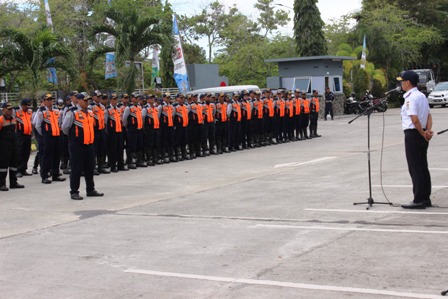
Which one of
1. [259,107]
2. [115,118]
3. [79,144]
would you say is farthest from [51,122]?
[259,107]

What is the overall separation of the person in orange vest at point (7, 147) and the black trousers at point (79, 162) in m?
2.45

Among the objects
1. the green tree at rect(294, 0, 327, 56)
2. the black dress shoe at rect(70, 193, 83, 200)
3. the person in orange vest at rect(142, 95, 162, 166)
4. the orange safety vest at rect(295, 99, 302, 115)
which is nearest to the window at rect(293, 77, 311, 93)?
the green tree at rect(294, 0, 327, 56)

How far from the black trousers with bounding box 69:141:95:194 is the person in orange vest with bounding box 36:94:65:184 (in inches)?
128

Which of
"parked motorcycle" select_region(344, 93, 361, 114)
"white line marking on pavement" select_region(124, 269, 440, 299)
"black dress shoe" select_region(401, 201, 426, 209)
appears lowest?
"white line marking on pavement" select_region(124, 269, 440, 299)

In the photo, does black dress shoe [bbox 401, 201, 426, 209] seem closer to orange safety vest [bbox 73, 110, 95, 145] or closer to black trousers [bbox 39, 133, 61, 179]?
orange safety vest [bbox 73, 110, 95, 145]

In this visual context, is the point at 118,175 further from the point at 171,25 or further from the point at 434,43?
the point at 434,43

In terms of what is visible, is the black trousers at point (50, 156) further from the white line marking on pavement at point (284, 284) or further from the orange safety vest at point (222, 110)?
the white line marking on pavement at point (284, 284)

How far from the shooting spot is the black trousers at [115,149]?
17359 millimetres

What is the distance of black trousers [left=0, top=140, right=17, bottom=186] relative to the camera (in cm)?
1446

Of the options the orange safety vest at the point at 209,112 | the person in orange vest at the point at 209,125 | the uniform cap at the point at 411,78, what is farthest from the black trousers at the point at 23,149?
the uniform cap at the point at 411,78

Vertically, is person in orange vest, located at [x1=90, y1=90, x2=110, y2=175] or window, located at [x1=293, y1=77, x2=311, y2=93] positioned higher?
window, located at [x1=293, y1=77, x2=311, y2=93]

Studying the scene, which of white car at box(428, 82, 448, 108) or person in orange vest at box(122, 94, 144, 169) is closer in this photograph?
person in orange vest at box(122, 94, 144, 169)

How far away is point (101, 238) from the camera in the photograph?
352 inches

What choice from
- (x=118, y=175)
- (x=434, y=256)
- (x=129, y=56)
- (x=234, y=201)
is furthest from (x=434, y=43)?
(x=434, y=256)
